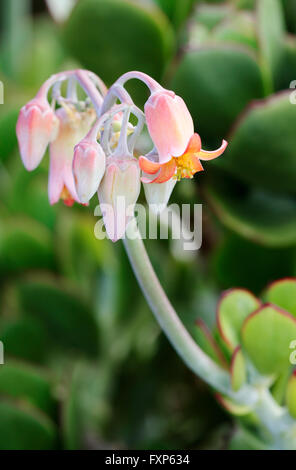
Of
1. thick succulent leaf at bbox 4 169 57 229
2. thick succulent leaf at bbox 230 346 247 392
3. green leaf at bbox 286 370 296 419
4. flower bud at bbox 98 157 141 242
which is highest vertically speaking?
thick succulent leaf at bbox 4 169 57 229

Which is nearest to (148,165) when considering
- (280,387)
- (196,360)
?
(196,360)

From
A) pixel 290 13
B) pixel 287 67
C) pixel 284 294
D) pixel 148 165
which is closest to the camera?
pixel 148 165

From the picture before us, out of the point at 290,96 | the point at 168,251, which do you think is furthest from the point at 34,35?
the point at 290,96

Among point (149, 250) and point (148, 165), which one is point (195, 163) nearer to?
point (148, 165)

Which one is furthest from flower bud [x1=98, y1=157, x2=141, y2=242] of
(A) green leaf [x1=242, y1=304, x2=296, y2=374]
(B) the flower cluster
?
(A) green leaf [x1=242, y1=304, x2=296, y2=374]

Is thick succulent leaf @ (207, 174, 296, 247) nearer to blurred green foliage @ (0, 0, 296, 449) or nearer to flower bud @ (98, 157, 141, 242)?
blurred green foliage @ (0, 0, 296, 449)
